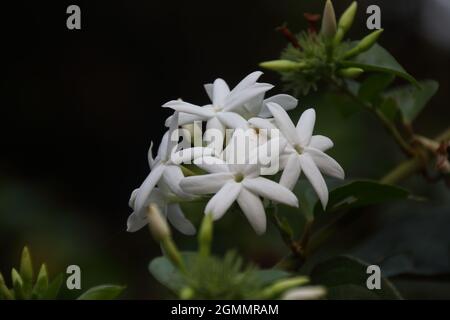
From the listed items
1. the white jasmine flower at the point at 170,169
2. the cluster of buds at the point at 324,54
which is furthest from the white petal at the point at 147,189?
the cluster of buds at the point at 324,54

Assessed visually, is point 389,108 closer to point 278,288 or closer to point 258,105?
point 258,105

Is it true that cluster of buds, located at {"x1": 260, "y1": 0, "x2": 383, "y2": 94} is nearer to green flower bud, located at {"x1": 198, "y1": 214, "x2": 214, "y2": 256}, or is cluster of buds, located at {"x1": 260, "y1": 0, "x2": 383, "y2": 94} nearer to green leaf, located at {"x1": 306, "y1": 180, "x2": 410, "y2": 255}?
green leaf, located at {"x1": 306, "y1": 180, "x2": 410, "y2": 255}

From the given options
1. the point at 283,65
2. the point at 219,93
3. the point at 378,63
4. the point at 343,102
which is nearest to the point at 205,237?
the point at 219,93

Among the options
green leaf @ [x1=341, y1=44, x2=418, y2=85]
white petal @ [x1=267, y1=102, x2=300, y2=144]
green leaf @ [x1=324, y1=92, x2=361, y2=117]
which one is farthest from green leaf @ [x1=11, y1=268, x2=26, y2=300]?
green leaf @ [x1=324, y1=92, x2=361, y2=117]

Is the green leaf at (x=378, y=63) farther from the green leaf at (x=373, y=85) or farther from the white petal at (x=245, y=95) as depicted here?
the white petal at (x=245, y=95)
